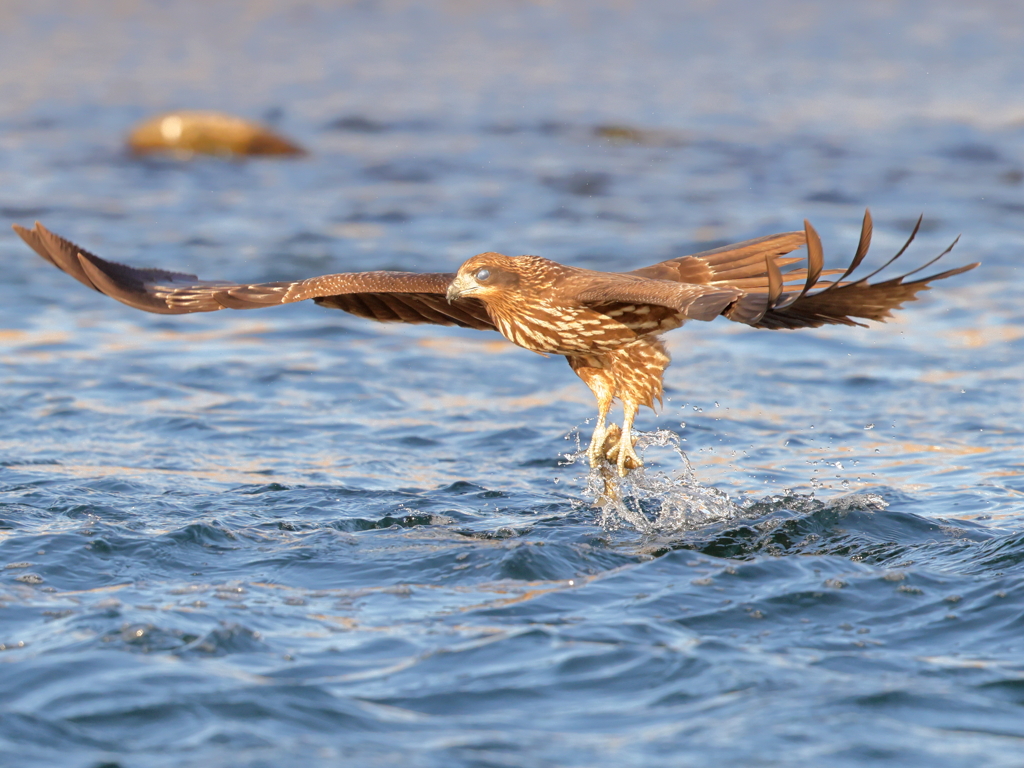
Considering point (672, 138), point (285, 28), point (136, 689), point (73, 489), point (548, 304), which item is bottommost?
point (136, 689)

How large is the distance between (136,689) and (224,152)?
14773 mm

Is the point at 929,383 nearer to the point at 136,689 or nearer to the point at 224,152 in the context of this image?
the point at 136,689

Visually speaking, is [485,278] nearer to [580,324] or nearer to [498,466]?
[580,324]

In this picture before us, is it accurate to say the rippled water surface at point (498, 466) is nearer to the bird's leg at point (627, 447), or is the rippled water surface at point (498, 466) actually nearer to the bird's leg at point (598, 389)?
the bird's leg at point (627, 447)

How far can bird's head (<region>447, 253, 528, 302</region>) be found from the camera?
7.70 metres

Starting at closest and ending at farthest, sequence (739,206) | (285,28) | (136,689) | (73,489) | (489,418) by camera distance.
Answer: (136,689), (73,489), (489,418), (739,206), (285,28)

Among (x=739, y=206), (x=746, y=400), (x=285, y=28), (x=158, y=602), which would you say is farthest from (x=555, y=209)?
(x=285, y=28)

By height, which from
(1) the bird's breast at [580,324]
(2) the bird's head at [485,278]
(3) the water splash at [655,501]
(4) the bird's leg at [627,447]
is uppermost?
(2) the bird's head at [485,278]

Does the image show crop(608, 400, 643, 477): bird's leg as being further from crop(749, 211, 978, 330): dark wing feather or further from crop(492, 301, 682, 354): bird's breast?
crop(749, 211, 978, 330): dark wing feather

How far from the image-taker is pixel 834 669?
5.80m

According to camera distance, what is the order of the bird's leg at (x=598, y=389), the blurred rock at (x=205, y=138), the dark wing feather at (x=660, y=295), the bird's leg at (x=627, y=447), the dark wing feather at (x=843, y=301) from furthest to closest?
the blurred rock at (x=205, y=138)
the bird's leg at (x=598, y=389)
the bird's leg at (x=627, y=447)
the dark wing feather at (x=660, y=295)
the dark wing feather at (x=843, y=301)

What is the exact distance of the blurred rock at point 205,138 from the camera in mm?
19328

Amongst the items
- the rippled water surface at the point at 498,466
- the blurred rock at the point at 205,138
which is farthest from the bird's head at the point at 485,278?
the blurred rock at the point at 205,138

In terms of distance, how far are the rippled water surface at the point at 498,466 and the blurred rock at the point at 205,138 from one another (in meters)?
0.39
